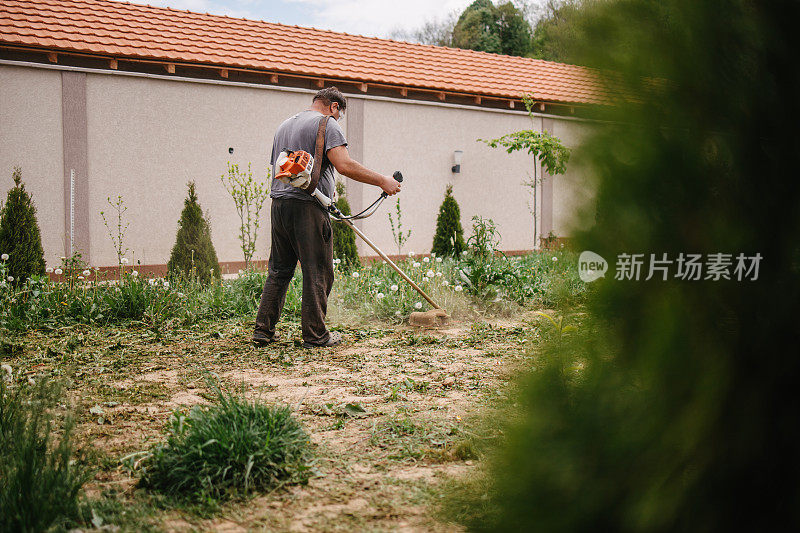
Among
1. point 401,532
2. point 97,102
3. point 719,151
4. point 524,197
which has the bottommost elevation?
point 401,532

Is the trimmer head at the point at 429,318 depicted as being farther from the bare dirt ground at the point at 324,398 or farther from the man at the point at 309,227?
the man at the point at 309,227

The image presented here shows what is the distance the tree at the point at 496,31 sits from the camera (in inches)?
1380

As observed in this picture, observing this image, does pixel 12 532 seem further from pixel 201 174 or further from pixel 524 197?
pixel 524 197

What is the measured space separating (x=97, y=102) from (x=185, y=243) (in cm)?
385

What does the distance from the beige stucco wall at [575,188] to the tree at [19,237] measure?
8484 mm

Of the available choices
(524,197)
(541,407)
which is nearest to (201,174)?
(524,197)

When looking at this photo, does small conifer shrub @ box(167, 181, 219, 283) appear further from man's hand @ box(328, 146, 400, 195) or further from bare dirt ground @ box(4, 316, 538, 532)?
man's hand @ box(328, 146, 400, 195)

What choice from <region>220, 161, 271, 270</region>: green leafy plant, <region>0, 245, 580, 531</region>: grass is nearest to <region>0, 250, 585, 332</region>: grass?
<region>0, 245, 580, 531</region>: grass

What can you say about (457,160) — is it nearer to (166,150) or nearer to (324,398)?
(166,150)

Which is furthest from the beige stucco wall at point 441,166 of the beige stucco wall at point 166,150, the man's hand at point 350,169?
the man's hand at point 350,169

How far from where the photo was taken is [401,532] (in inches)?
83.5

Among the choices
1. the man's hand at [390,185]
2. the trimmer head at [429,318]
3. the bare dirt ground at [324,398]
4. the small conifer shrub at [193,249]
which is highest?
the man's hand at [390,185]

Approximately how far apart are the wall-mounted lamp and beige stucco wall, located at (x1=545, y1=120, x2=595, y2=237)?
13.2 m

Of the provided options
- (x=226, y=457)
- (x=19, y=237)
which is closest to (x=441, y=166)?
(x=19, y=237)
